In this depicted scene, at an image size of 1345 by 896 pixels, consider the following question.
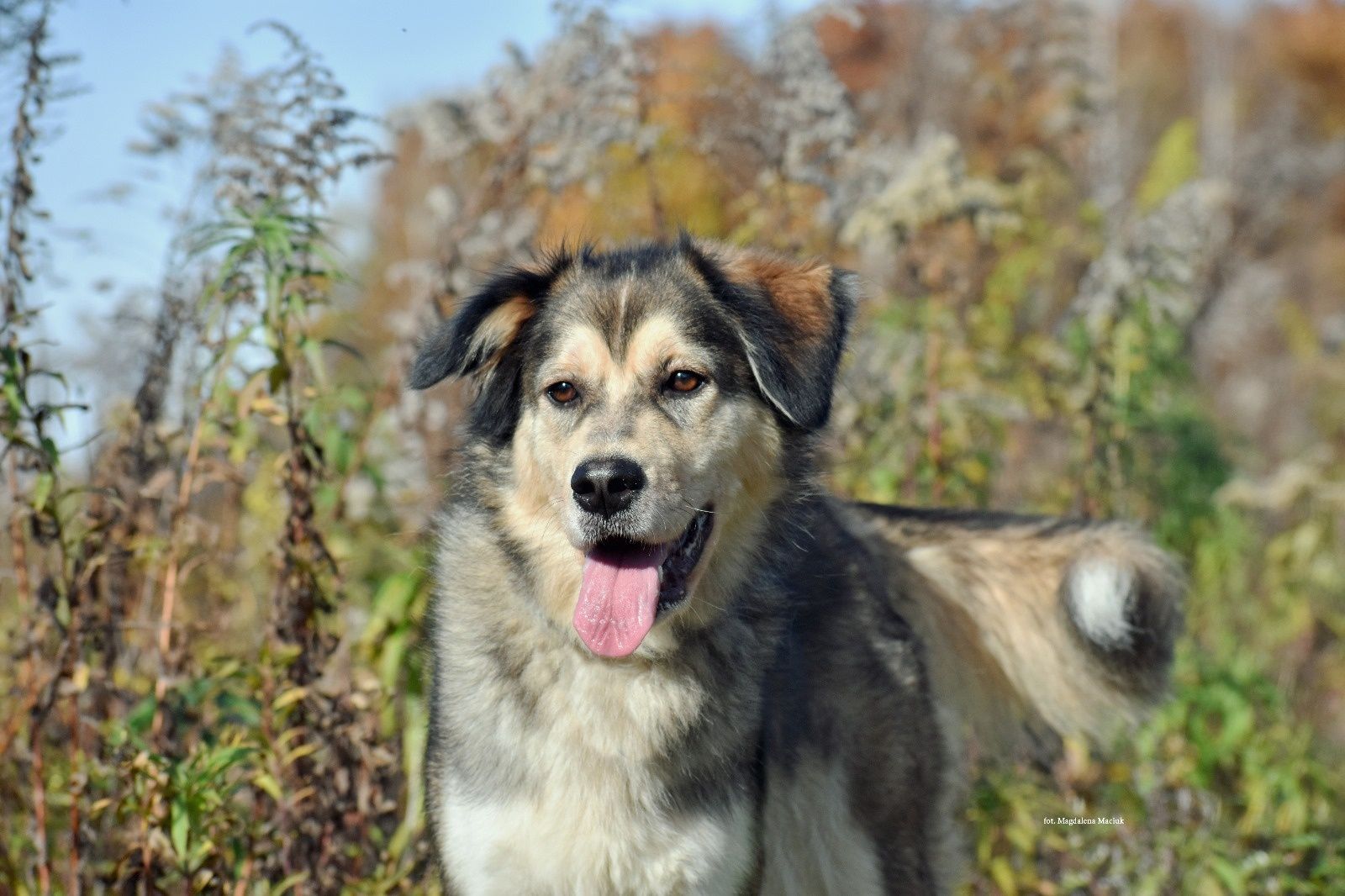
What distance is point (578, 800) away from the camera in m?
3.31

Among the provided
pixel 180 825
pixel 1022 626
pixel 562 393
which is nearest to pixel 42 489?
pixel 180 825

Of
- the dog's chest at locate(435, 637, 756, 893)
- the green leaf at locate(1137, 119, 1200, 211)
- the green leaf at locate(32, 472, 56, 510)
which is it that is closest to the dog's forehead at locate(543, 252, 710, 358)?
the dog's chest at locate(435, 637, 756, 893)

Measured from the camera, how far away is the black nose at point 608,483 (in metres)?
3.13

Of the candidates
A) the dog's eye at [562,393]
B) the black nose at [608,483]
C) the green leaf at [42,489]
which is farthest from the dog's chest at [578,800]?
the green leaf at [42,489]

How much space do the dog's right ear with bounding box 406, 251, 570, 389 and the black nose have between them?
1.86ft

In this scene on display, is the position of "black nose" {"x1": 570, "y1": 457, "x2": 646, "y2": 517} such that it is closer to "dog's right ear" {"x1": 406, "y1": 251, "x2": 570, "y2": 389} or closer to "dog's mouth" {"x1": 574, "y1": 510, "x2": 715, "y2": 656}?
"dog's mouth" {"x1": 574, "y1": 510, "x2": 715, "y2": 656}

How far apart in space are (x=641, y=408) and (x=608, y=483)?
0.32 m

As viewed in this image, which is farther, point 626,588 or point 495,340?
point 495,340

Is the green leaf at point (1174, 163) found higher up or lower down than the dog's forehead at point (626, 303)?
higher up

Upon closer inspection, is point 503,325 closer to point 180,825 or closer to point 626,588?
point 626,588

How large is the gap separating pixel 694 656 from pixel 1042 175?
544 cm

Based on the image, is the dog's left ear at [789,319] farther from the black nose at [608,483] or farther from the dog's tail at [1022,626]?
the dog's tail at [1022,626]

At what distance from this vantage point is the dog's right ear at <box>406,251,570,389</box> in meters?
3.50

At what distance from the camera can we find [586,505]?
10.5 ft
